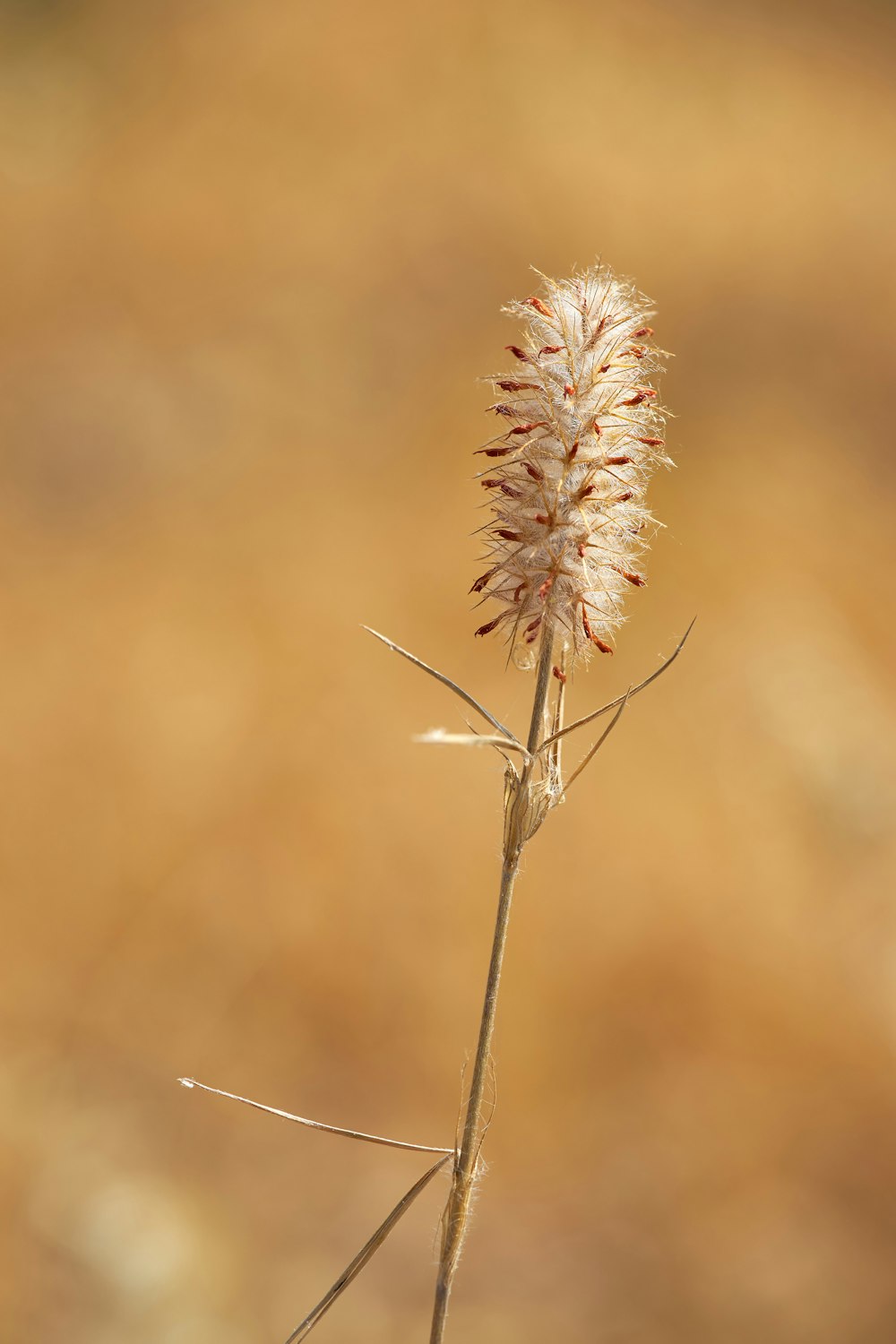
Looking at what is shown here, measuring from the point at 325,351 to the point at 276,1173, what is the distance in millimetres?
5106

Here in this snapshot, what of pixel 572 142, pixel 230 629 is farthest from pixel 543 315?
pixel 572 142

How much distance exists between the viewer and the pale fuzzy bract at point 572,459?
4.10ft

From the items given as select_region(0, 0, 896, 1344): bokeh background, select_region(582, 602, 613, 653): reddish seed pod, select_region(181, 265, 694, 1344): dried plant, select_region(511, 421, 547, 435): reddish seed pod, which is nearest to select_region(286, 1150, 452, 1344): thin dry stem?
select_region(181, 265, 694, 1344): dried plant

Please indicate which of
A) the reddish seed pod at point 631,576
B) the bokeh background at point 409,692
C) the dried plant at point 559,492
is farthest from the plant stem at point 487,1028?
the bokeh background at point 409,692

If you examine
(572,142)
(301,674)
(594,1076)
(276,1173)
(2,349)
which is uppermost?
(572,142)

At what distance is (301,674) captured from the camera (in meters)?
6.91

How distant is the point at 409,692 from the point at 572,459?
569 cm

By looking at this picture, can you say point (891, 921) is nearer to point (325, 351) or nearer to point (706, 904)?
point (706, 904)

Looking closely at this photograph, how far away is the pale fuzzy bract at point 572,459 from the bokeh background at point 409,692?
4.77 meters

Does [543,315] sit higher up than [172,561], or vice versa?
[172,561]

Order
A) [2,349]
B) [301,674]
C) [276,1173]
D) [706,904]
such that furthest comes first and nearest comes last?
[2,349] → [301,674] → [706,904] → [276,1173]

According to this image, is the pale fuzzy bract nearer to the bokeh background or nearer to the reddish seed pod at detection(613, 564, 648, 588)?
the reddish seed pod at detection(613, 564, 648, 588)

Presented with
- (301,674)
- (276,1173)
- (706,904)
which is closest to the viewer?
(276,1173)

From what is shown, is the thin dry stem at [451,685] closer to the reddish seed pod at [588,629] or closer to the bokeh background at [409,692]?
the reddish seed pod at [588,629]
